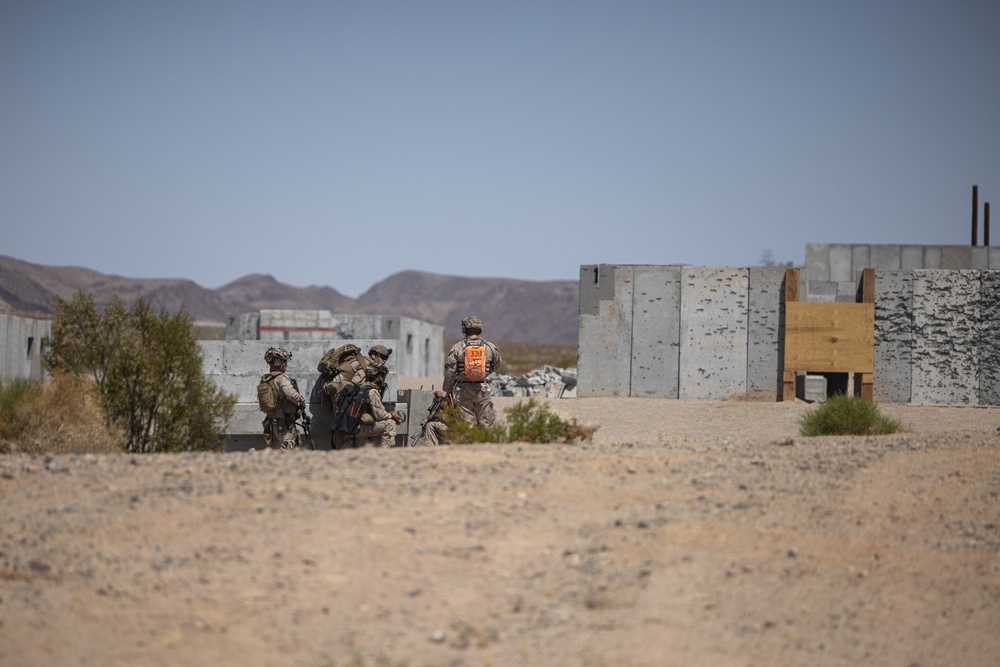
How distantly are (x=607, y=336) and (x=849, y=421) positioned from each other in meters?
7.67

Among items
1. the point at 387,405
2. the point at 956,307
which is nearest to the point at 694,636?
the point at 387,405

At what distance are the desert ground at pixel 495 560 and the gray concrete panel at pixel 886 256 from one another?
14455mm

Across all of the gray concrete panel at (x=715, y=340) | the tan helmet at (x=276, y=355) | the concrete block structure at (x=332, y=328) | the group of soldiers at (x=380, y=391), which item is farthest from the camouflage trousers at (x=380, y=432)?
the concrete block structure at (x=332, y=328)

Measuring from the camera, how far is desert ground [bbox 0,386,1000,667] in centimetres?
476

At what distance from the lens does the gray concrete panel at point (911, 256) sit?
2123cm

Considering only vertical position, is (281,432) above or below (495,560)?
above

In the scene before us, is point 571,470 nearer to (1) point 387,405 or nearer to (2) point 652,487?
(2) point 652,487

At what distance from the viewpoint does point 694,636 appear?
4.86 m

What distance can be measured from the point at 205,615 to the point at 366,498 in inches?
61.7

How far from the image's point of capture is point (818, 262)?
21078 millimetres

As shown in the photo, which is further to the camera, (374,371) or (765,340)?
(765,340)

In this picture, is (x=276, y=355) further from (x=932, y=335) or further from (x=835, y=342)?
(x=932, y=335)

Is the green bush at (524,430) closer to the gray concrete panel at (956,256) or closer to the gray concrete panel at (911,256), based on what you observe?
the gray concrete panel at (911,256)

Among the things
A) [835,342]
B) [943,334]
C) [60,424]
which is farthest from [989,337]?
[60,424]
